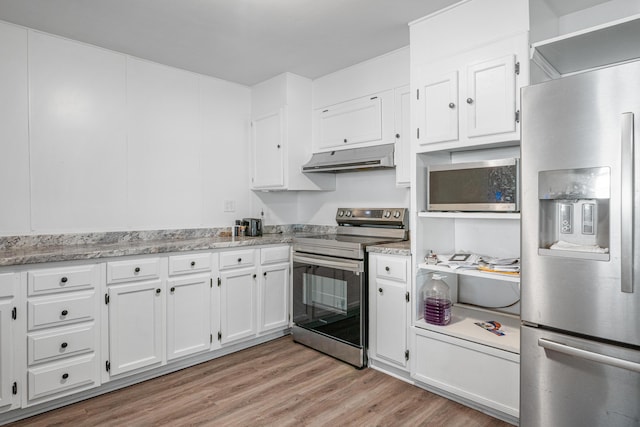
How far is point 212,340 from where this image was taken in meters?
3.00

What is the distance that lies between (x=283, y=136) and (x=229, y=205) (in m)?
0.89

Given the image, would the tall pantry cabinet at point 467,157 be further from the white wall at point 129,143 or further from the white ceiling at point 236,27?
the white wall at point 129,143

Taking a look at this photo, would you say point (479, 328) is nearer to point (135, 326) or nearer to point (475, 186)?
point (475, 186)

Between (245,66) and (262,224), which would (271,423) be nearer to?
(262,224)

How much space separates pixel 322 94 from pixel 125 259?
232 centimetres

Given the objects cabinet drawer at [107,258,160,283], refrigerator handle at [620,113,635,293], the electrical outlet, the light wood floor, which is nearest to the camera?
refrigerator handle at [620,113,635,293]

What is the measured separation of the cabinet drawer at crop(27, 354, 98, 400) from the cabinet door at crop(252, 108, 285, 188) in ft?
6.78

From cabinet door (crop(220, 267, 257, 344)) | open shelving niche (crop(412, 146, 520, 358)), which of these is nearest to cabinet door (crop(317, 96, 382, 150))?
open shelving niche (crop(412, 146, 520, 358))

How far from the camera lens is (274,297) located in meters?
3.40

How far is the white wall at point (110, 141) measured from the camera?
8.66ft

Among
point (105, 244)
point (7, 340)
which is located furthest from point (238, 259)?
point (7, 340)

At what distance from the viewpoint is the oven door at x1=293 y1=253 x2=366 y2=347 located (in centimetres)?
282

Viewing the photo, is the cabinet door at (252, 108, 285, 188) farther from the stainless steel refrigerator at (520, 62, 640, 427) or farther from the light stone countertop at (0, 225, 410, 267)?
the stainless steel refrigerator at (520, 62, 640, 427)

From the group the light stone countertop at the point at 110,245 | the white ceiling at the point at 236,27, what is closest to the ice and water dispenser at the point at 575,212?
the light stone countertop at the point at 110,245
